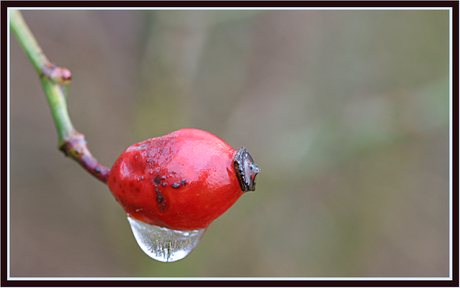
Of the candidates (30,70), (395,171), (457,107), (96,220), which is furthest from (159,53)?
(395,171)

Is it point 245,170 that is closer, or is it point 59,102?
point 245,170

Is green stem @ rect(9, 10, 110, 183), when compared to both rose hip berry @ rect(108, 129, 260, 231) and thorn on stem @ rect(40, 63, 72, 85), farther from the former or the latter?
rose hip berry @ rect(108, 129, 260, 231)

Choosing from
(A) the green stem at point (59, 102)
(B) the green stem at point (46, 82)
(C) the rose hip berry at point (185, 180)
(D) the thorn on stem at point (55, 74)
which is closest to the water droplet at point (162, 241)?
(C) the rose hip berry at point (185, 180)

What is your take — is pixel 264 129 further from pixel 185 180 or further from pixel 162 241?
pixel 185 180

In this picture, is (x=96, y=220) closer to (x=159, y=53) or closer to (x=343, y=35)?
(x=159, y=53)

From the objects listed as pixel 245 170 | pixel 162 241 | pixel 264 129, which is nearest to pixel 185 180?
pixel 245 170

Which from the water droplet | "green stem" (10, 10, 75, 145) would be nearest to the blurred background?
"green stem" (10, 10, 75, 145)
